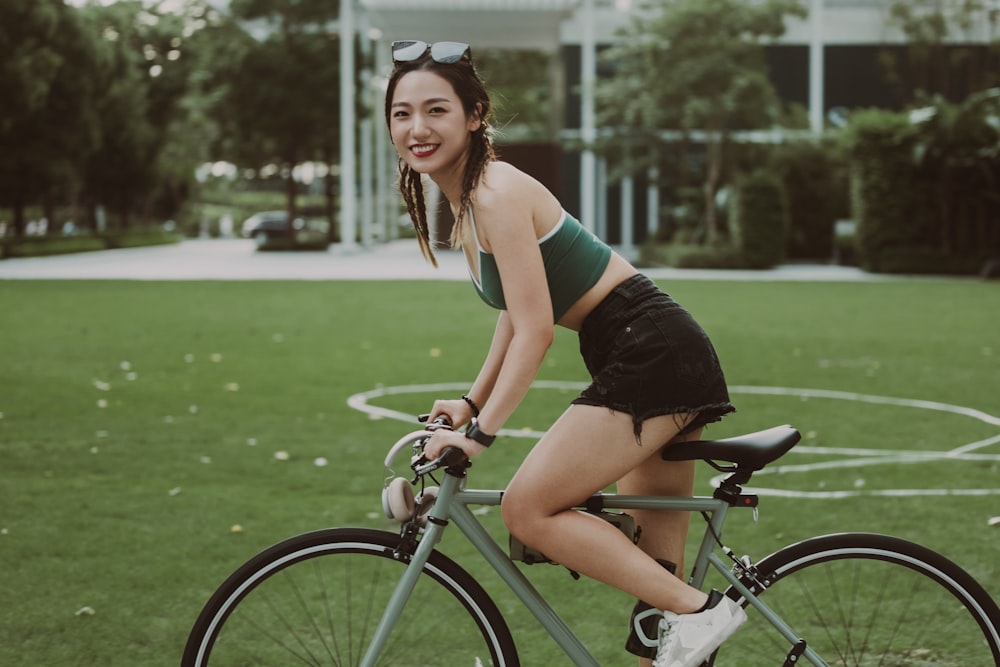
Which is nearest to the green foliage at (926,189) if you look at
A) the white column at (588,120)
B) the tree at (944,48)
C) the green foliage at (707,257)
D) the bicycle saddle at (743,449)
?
the green foliage at (707,257)

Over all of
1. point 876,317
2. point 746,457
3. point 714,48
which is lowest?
point 876,317

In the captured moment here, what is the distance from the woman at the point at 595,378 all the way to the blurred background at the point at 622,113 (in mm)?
20823

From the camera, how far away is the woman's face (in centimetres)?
297

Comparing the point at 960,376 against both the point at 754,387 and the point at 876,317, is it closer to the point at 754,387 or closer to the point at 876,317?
the point at 754,387

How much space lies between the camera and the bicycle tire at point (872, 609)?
309cm

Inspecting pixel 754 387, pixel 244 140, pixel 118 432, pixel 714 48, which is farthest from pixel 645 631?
pixel 244 140

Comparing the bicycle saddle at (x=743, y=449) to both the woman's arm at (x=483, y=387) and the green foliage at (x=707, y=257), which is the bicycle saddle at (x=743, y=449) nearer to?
the woman's arm at (x=483, y=387)

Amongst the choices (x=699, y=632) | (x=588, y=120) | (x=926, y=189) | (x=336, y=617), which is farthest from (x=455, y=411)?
(x=588, y=120)

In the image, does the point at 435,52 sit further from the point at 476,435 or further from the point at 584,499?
the point at 584,499

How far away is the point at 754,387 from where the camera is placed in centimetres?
1064

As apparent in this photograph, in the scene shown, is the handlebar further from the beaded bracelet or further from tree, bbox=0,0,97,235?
tree, bbox=0,0,97,235

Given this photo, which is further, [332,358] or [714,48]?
[714,48]

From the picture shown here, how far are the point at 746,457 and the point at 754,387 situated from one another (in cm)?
777

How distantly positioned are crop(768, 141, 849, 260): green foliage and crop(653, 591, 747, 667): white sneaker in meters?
29.4
